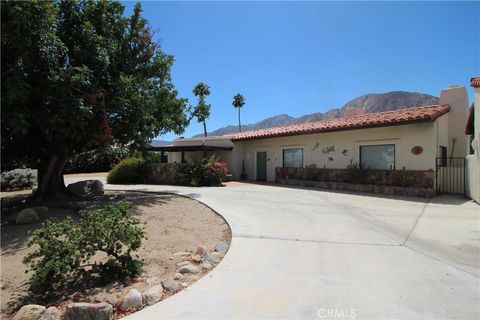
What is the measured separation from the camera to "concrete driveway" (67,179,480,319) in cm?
350

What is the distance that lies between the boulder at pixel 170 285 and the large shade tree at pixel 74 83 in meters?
6.23

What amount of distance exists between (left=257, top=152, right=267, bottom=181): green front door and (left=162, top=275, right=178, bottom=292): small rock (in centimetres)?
1727

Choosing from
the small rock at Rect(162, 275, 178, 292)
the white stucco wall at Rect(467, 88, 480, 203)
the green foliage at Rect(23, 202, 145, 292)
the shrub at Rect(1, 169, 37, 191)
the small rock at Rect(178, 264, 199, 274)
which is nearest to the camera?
the small rock at Rect(162, 275, 178, 292)

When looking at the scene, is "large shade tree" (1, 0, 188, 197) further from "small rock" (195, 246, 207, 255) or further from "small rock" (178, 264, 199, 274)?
"small rock" (178, 264, 199, 274)

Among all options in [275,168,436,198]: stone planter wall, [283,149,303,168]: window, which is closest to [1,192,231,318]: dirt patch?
[275,168,436,198]: stone planter wall

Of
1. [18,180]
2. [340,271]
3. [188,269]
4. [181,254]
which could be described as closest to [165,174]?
[18,180]

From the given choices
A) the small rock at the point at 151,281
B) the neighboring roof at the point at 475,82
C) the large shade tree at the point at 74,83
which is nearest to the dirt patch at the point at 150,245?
the small rock at the point at 151,281

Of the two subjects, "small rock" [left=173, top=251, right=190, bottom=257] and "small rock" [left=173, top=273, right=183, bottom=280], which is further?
"small rock" [left=173, top=251, right=190, bottom=257]

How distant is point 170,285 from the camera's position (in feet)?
13.8

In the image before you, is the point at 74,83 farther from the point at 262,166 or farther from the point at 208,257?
the point at 262,166

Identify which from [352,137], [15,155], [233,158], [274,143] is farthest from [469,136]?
[15,155]

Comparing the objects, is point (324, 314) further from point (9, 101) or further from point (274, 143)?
point (274, 143)

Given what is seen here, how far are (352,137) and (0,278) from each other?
14819mm

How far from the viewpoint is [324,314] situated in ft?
11.1
